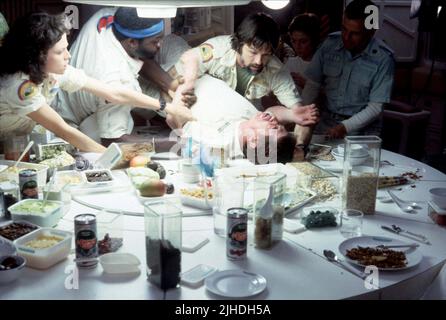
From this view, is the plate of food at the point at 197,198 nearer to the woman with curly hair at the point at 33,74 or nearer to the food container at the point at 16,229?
the food container at the point at 16,229

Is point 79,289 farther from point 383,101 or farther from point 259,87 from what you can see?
point 383,101

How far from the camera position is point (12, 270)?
68.5 inches

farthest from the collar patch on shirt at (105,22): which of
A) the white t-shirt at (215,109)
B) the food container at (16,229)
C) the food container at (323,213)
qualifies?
the food container at (323,213)

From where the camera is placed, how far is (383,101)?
3.76 m

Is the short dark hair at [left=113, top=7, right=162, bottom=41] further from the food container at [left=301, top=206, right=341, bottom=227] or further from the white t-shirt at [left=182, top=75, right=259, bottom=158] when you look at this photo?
the food container at [left=301, top=206, right=341, bottom=227]

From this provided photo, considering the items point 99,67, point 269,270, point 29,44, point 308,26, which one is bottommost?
point 269,270

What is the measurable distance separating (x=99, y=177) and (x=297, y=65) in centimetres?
178

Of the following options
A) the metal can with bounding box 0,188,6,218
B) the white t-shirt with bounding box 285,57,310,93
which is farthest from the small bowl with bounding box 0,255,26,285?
the white t-shirt with bounding box 285,57,310,93

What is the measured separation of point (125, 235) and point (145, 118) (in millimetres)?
1608

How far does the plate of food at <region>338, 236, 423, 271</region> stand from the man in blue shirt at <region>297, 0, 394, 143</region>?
1690mm

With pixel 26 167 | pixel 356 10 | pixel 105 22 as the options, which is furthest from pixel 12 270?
pixel 356 10

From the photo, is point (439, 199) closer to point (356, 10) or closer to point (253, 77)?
point (253, 77)

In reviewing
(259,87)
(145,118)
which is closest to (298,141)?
(259,87)

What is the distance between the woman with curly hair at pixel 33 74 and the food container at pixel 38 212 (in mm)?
795
